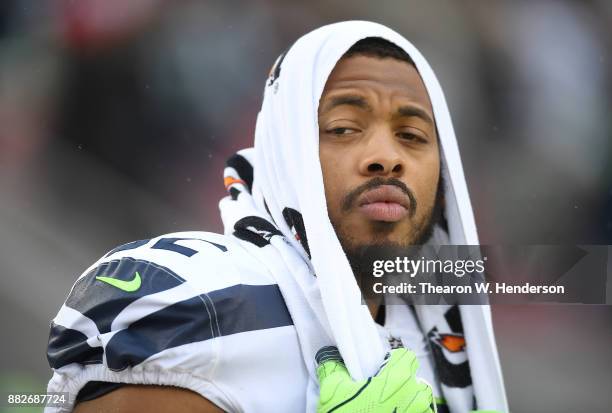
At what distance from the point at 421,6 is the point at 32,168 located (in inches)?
62.2

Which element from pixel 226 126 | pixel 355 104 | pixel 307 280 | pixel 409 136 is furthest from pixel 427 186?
pixel 226 126

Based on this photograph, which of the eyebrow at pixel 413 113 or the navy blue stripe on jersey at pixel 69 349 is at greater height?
the eyebrow at pixel 413 113

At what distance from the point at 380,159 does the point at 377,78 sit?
0.19 meters

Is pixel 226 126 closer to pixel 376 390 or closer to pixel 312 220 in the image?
pixel 312 220

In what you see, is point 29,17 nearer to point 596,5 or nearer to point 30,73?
point 30,73

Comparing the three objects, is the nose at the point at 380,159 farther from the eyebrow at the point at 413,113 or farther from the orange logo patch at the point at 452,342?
the orange logo patch at the point at 452,342

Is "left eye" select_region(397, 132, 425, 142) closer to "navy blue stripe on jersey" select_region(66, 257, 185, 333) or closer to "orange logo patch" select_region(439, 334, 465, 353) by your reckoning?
"orange logo patch" select_region(439, 334, 465, 353)

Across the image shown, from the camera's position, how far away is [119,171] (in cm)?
275

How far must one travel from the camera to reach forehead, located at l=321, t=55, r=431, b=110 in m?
1.48

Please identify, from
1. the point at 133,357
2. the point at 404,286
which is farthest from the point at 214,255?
the point at 404,286

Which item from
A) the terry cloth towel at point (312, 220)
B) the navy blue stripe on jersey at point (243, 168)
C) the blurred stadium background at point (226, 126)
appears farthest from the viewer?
the blurred stadium background at point (226, 126)

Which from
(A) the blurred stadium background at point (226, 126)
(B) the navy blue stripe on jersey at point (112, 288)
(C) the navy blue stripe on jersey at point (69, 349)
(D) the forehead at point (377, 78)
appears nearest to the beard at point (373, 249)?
(D) the forehead at point (377, 78)

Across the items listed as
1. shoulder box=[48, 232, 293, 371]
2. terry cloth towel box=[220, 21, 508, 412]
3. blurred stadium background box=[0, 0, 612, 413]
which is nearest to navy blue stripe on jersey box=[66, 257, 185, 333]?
shoulder box=[48, 232, 293, 371]

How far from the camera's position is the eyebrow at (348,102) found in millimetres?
1457
